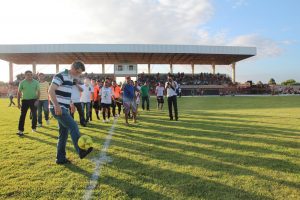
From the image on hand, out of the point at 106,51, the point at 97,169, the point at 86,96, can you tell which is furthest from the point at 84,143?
the point at 106,51

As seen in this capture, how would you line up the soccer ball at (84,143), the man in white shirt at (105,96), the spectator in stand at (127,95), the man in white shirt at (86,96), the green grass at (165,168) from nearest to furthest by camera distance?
the green grass at (165,168)
the soccer ball at (84,143)
the spectator in stand at (127,95)
the man in white shirt at (86,96)
the man in white shirt at (105,96)

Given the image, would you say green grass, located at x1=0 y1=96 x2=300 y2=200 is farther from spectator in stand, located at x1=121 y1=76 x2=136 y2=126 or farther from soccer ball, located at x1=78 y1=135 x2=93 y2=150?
spectator in stand, located at x1=121 y1=76 x2=136 y2=126

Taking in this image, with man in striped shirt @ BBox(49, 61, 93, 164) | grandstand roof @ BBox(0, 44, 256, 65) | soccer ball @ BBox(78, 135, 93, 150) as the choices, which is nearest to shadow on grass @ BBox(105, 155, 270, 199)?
soccer ball @ BBox(78, 135, 93, 150)

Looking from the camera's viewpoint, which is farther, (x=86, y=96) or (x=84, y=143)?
(x=86, y=96)

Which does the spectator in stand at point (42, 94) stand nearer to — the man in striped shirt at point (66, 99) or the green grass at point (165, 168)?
the green grass at point (165, 168)

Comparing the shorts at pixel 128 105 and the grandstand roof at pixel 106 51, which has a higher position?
the grandstand roof at pixel 106 51

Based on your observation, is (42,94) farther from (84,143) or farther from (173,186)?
(173,186)

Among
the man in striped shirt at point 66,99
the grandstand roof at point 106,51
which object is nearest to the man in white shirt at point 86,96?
the man in striped shirt at point 66,99

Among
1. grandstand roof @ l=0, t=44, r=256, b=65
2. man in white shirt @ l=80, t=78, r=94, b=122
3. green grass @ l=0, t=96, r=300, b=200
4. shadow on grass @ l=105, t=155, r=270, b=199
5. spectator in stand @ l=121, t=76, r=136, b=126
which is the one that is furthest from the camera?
grandstand roof @ l=0, t=44, r=256, b=65

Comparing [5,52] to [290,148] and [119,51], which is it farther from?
[290,148]

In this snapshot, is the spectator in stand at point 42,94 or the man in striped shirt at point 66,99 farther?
the spectator in stand at point 42,94

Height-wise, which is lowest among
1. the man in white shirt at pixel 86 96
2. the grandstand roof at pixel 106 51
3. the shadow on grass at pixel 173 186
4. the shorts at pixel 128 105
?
the shadow on grass at pixel 173 186

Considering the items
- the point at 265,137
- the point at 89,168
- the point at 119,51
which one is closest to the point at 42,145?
the point at 89,168

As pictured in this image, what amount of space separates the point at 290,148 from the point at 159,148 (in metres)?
2.91
